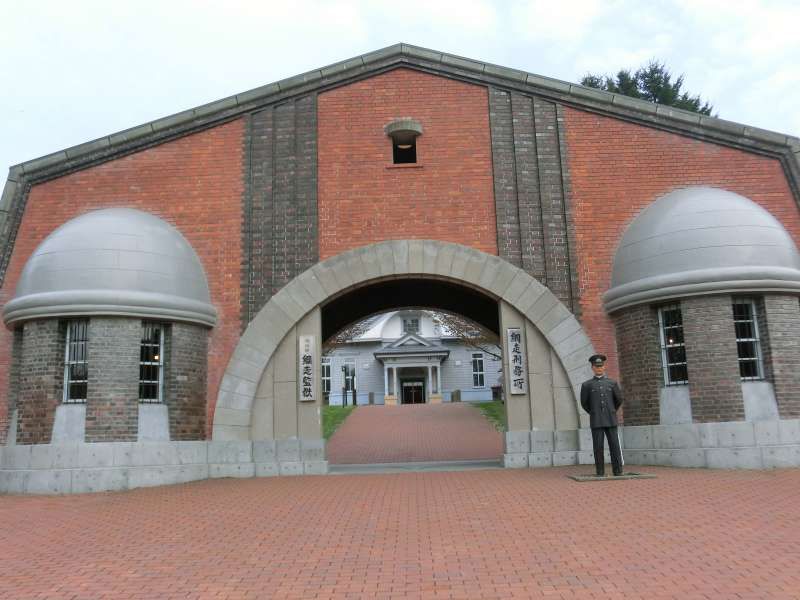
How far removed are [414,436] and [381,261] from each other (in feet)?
40.6

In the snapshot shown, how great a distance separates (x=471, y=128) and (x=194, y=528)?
8.85 meters

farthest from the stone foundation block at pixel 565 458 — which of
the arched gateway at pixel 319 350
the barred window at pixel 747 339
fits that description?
the barred window at pixel 747 339

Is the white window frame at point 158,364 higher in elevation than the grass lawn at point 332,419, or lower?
higher

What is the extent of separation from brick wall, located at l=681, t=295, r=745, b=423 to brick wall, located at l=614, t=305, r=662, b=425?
1.90 feet

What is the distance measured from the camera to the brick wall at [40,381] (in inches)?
427

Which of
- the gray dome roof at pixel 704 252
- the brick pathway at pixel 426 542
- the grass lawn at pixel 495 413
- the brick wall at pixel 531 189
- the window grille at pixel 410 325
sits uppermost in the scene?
the window grille at pixel 410 325

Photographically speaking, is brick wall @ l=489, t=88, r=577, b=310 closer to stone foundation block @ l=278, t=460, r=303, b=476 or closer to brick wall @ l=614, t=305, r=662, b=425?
brick wall @ l=614, t=305, r=662, b=425

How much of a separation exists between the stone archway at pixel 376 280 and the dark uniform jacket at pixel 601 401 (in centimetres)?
165

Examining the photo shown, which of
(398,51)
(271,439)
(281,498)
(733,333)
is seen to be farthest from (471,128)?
(281,498)

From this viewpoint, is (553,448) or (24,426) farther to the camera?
(553,448)

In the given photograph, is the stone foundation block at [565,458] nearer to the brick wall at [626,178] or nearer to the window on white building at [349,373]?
the brick wall at [626,178]

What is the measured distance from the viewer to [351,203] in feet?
42.2

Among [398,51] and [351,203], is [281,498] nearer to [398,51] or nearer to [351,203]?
[351,203]

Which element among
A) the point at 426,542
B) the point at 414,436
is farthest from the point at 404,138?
the point at 414,436
